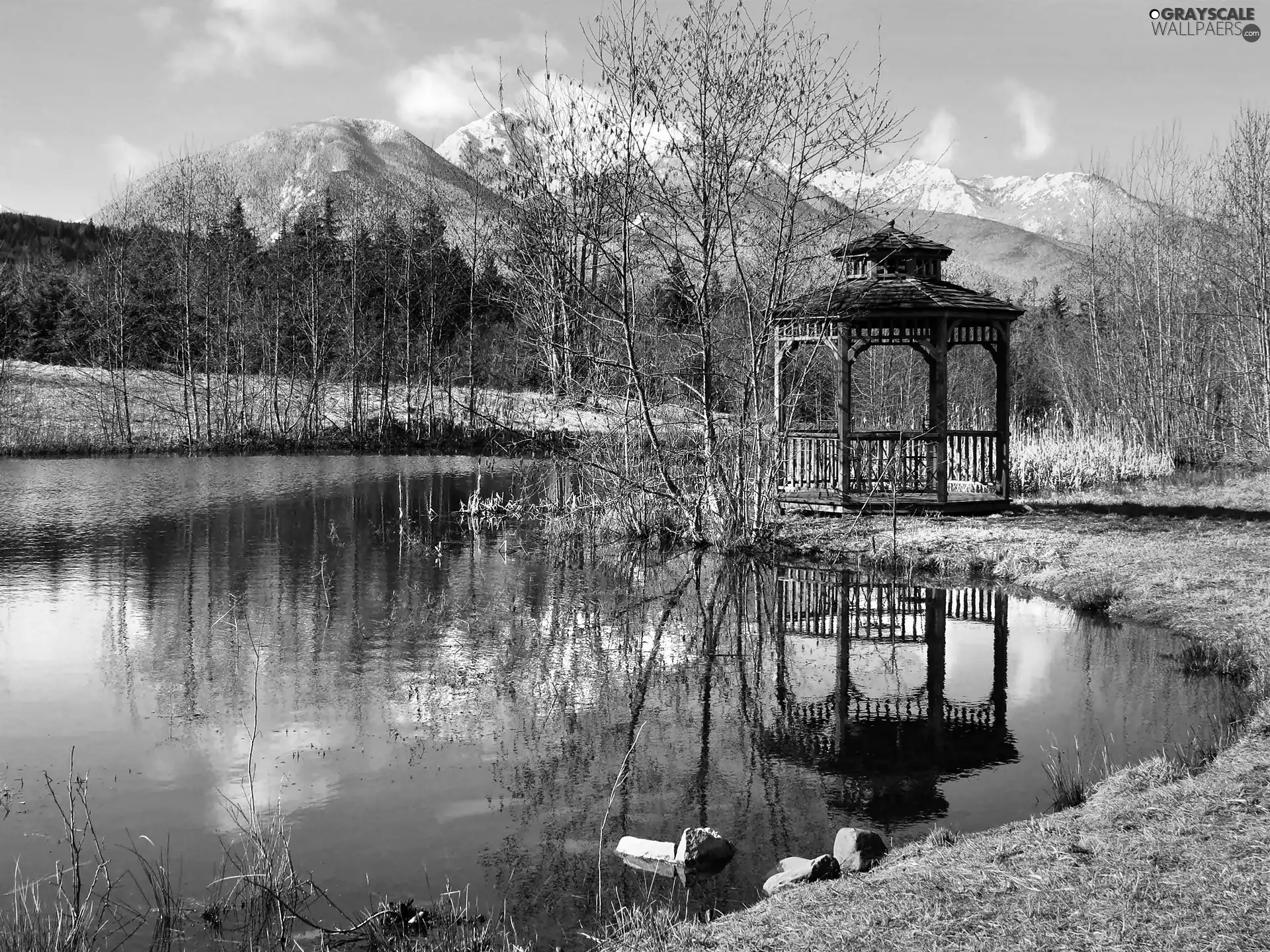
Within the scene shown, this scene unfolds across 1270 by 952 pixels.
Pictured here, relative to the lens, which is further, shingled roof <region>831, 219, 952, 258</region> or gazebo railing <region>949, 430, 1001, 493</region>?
gazebo railing <region>949, 430, 1001, 493</region>

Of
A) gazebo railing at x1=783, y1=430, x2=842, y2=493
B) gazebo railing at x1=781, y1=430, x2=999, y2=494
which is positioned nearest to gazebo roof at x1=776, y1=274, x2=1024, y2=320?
gazebo railing at x1=781, y1=430, x2=999, y2=494

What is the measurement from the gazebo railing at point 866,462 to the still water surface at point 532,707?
359 centimetres

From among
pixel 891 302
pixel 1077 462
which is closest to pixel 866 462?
pixel 891 302

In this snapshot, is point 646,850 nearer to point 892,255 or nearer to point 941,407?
point 941,407

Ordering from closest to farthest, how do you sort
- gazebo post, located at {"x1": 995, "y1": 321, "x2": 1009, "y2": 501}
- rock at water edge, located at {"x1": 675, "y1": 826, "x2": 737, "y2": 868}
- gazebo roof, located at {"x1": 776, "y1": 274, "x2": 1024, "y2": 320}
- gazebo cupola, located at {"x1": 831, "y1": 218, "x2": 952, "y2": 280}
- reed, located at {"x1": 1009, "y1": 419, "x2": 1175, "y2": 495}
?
1. rock at water edge, located at {"x1": 675, "y1": 826, "x2": 737, "y2": 868}
2. gazebo roof, located at {"x1": 776, "y1": 274, "x2": 1024, "y2": 320}
3. gazebo post, located at {"x1": 995, "y1": 321, "x2": 1009, "y2": 501}
4. gazebo cupola, located at {"x1": 831, "y1": 218, "x2": 952, "y2": 280}
5. reed, located at {"x1": 1009, "y1": 419, "x2": 1175, "y2": 495}

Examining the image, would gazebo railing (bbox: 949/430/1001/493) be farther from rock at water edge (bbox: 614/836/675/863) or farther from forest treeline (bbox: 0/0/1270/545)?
rock at water edge (bbox: 614/836/675/863)

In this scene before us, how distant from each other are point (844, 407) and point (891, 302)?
1960mm

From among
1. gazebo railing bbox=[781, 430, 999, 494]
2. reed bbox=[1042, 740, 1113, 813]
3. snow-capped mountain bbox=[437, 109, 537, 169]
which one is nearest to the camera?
reed bbox=[1042, 740, 1113, 813]

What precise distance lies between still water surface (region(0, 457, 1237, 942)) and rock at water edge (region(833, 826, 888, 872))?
0.39 metres

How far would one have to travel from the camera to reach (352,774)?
21.8 ft

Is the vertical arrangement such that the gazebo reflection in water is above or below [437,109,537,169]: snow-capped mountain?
below

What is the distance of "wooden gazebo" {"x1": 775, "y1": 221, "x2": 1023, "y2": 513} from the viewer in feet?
56.3

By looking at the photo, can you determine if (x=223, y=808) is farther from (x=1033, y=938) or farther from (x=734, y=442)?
(x=734, y=442)

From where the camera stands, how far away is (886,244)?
1827 cm
